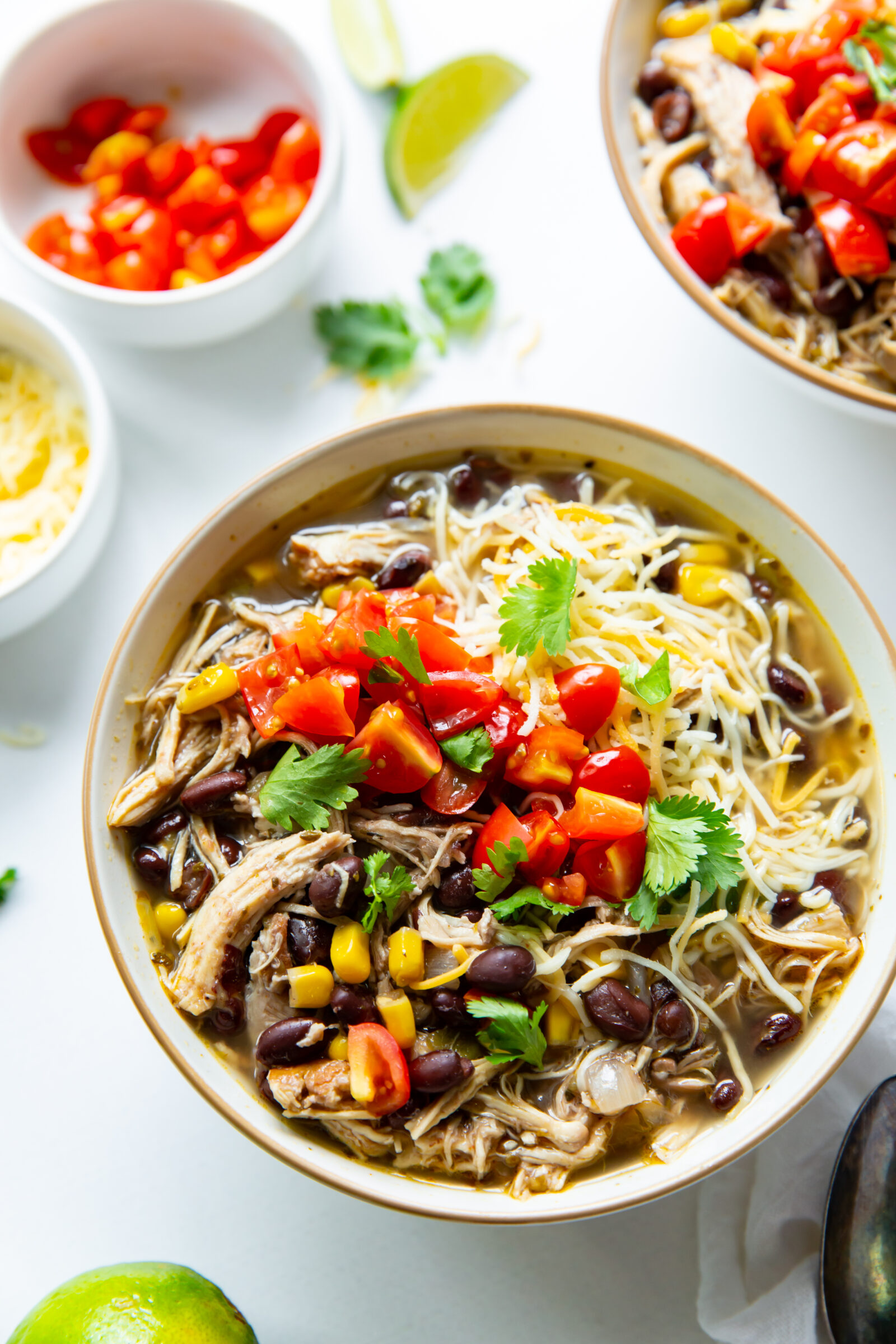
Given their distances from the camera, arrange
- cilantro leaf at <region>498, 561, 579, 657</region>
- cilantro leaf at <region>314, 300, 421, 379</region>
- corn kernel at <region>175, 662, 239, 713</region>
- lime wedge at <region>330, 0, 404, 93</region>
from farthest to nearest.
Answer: lime wedge at <region>330, 0, 404, 93</region> < cilantro leaf at <region>314, 300, 421, 379</region> < corn kernel at <region>175, 662, 239, 713</region> < cilantro leaf at <region>498, 561, 579, 657</region>

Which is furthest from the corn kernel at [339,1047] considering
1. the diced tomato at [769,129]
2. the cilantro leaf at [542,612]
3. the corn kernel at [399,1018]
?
the diced tomato at [769,129]

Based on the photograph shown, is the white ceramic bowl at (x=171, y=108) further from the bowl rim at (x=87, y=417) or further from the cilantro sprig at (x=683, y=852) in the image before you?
the cilantro sprig at (x=683, y=852)

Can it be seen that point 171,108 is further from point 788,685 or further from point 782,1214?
point 782,1214

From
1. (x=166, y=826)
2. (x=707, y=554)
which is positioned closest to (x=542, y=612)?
(x=707, y=554)

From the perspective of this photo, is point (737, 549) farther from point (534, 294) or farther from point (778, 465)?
point (534, 294)

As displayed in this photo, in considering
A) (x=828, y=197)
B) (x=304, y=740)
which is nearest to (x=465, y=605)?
(x=304, y=740)

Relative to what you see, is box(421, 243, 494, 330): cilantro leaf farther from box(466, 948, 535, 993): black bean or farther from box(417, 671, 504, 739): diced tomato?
box(466, 948, 535, 993): black bean

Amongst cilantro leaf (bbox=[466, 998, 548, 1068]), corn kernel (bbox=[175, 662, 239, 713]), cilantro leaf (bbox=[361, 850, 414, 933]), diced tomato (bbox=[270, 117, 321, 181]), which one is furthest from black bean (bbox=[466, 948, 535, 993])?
diced tomato (bbox=[270, 117, 321, 181])
